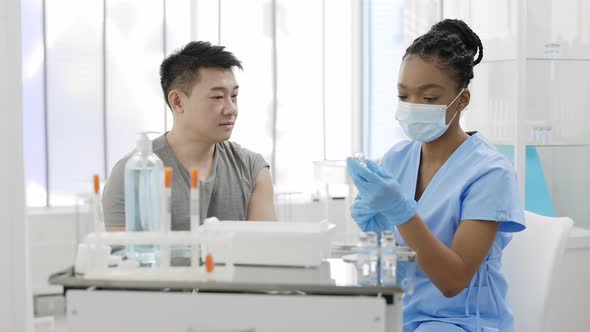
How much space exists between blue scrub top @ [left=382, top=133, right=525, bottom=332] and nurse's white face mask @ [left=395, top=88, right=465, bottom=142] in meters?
0.09

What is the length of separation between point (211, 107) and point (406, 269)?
2.86ft

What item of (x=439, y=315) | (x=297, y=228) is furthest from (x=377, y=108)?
(x=297, y=228)

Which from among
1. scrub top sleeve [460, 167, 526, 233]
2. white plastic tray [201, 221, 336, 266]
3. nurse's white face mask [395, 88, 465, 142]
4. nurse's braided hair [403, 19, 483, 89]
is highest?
nurse's braided hair [403, 19, 483, 89]

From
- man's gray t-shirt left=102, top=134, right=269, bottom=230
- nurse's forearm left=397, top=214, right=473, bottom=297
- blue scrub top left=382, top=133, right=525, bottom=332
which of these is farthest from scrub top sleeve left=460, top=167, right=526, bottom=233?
man's gray t-shirt left=102, top=134, right=269, bottom=230

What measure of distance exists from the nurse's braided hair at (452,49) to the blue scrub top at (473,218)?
0.65 ft

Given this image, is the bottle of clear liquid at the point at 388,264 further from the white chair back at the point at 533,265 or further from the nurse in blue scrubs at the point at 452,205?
the white chair back at the point at 533,265

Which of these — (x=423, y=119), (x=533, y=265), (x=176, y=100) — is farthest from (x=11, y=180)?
(x=533, y=265)

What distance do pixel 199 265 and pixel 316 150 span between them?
313 cm

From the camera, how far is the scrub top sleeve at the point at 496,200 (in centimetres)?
175

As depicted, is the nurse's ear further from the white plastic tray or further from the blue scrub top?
the white plastic tray

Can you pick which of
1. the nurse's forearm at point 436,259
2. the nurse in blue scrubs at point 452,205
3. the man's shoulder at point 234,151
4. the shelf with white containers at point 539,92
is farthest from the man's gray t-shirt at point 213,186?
the shelf with white containers at point 539,92

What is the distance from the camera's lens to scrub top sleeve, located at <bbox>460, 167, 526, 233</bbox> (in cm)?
175

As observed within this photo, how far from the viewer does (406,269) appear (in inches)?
57.8

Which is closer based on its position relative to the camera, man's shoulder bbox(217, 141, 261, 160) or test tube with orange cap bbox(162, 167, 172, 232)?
test tube with orange cap bbox(162, 167, 172, 232)
